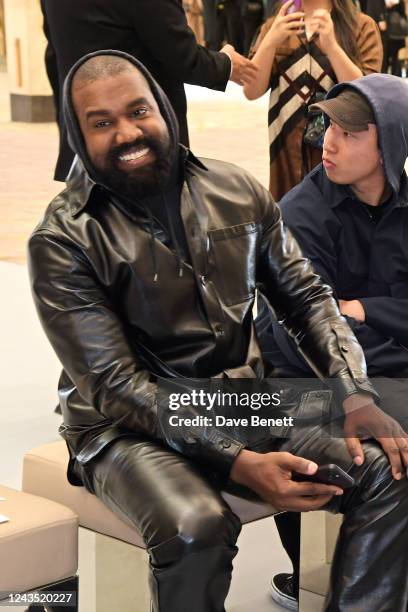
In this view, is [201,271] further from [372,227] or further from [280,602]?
[280,602]

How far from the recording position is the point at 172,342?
2.66 metres

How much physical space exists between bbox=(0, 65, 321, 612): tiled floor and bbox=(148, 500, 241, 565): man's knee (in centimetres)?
43

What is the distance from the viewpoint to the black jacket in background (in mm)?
4023

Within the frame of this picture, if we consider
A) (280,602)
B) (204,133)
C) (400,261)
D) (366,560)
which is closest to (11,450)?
(280,602)

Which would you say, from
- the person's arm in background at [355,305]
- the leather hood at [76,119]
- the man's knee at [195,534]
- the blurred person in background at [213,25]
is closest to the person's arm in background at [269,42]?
the person's arm in background at [355,305]

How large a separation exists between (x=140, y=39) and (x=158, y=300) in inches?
68.9

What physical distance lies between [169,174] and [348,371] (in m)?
0.61

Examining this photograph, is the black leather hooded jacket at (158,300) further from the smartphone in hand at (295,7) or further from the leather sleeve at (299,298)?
the smartphone in hand at (295,7)

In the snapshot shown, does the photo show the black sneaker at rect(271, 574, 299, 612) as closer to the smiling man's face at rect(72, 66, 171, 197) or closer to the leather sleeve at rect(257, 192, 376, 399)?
the leather sleeve at rect(257, 192, 376, 399)

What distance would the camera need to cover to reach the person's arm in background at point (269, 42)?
4.30 meters

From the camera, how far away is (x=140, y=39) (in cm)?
411

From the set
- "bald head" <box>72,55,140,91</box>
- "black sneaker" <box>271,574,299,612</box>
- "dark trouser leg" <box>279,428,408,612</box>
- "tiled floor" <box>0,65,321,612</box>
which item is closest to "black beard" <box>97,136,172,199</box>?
"bald head" <box>72,55,140,91</box>

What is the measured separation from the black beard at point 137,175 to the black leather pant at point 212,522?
22.3 inches

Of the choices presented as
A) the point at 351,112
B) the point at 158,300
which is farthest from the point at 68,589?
the point at 351,112
